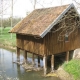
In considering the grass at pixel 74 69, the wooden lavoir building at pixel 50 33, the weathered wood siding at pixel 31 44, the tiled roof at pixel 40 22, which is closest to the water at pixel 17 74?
the wooden lavoir building at pixel 50 33

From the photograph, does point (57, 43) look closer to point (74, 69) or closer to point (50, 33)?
point (50, 33)

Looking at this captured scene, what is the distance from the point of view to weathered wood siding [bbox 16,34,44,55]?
14.9m

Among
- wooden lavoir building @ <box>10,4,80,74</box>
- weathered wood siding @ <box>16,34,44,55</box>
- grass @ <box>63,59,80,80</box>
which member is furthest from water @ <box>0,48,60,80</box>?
weathered wood siding @ <box>16,34,44,55</box>

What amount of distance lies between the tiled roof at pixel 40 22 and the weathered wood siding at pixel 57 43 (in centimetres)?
93

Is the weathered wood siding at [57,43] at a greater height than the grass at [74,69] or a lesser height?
greater

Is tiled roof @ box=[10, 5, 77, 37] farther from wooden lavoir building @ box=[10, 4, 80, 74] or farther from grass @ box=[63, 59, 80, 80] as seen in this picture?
grass @ box=[63, 59, 80, 80]

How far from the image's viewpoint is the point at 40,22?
15.9m

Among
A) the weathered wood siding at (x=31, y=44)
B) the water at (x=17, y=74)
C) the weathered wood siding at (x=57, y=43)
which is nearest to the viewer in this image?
the weathered wood siding at (x=57, y=43)

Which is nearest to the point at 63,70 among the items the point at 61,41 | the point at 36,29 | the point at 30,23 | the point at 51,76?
the point at 51,76

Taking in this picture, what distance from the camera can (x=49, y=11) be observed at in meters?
17.0

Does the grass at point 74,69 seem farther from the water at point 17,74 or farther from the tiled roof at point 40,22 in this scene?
the tiled roof at point 40,22

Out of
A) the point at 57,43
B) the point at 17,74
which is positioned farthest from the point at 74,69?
the point at 17,74

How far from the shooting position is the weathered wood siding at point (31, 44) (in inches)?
588

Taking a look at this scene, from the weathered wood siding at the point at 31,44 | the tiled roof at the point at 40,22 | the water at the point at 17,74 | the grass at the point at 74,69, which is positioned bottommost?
the water at the point at 17,74
